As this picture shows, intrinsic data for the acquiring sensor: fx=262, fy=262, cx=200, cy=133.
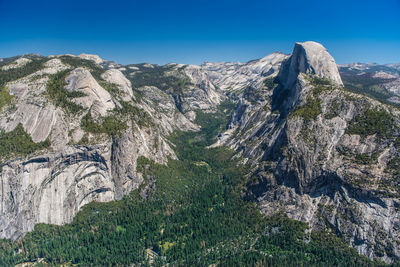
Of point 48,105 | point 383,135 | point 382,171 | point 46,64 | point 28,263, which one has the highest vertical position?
point 46,64

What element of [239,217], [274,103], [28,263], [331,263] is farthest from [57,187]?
[274,103]

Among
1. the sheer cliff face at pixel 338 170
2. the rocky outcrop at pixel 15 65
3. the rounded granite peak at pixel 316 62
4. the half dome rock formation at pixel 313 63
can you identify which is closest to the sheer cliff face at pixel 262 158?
the sheer cliff face at pixel 338 170

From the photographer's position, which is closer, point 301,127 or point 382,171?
point 382,171

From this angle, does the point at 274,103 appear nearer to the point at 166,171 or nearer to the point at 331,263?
the point at 166,171

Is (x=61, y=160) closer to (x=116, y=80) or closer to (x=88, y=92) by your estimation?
(x=88, y=92)

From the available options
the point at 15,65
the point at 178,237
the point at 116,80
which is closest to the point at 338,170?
the point at 178,237
